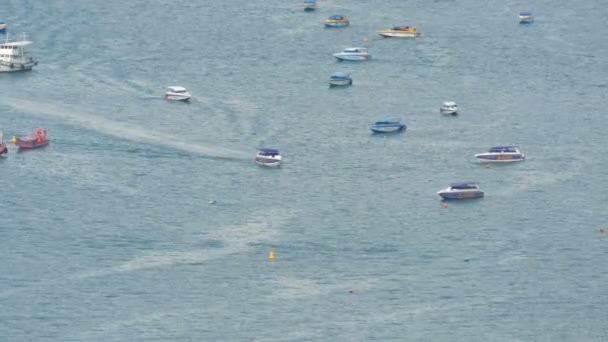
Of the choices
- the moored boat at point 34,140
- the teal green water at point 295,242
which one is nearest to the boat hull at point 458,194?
the teal green water at point 295,242

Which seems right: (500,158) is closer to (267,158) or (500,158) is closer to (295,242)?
(267,158)

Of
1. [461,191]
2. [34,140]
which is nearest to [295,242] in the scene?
[461,191]

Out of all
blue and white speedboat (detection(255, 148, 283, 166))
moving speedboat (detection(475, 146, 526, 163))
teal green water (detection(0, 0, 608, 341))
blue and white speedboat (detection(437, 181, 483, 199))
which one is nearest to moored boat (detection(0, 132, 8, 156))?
teal green water (detection(0, 0, 608, 341))

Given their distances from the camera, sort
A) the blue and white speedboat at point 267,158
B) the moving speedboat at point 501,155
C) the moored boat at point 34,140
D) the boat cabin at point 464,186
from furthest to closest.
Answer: the moored boat at point 34,140 < the moving speedboat at point 501,155 < the blue and white speedboat at point 267,158 < the boat cabin at point 464,186

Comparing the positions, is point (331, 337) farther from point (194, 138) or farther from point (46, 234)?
point (194, 138)

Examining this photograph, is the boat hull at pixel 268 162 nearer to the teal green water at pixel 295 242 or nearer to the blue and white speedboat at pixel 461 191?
the teal green water at pixel 295 242

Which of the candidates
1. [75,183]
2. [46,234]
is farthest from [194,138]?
[46,234]
